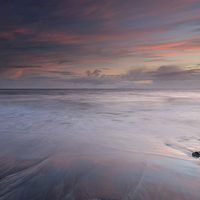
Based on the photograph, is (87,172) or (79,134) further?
(79,134)

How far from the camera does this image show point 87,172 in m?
3.83

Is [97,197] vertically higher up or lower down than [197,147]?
higher up

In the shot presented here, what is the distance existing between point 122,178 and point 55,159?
2155 millimetres

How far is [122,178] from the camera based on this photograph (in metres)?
3.57

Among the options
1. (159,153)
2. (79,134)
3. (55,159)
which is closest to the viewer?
(55,159)

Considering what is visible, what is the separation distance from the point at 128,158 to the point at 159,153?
3.71 feet

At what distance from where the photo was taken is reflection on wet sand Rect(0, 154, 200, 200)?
300 centimetres

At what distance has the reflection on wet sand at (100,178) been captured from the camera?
9.83 feet

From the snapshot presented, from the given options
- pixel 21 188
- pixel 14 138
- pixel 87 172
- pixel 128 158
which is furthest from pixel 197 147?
pixel 14 138

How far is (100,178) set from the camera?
A: 357cm

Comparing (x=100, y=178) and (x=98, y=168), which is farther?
(x=98, y=168)

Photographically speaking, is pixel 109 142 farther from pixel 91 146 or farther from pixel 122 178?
pixel 122 178

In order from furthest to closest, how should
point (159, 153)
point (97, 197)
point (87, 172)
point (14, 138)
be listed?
point (14, 138)
point (159, 153)
point (87, 172)
point (97, 197)

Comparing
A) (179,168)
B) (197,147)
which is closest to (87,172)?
(179,168)
